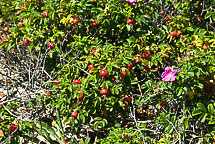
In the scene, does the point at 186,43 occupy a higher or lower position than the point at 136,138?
higher

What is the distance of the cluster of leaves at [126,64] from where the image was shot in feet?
7.95

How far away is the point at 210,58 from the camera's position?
2.36 m

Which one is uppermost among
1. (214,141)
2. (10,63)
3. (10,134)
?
(10,63)

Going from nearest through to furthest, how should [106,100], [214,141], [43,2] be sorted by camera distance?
[214,141] < [106,100] < [43,2]

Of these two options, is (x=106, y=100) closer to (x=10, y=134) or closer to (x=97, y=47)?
(x=97, y=47)

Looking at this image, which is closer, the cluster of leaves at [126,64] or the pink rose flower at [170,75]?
the pink rose flower at [170,75]

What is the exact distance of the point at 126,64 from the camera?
2.65 meters

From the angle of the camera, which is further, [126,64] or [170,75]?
[126,64]

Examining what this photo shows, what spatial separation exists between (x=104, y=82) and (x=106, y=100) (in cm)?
24

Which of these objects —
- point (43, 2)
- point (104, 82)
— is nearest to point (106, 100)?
point (104, 82)

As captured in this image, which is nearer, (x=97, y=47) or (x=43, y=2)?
(x=97, y=47)

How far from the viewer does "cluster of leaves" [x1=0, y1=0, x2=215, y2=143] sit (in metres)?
2.42

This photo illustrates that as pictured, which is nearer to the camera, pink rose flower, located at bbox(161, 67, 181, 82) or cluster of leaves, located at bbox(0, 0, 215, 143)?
pink rose flower, located at bbox(161, 67, 181, 82)

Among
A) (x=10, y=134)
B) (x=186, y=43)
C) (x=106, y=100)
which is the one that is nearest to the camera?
(x=10, y=134)
